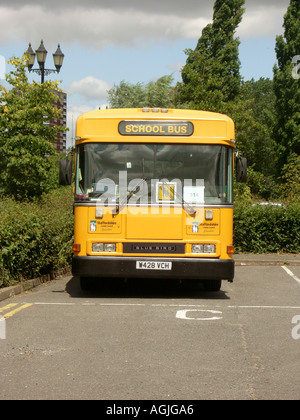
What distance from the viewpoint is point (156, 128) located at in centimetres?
1066

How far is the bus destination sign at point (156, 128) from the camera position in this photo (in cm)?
1063

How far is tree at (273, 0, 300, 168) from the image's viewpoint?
46734mm

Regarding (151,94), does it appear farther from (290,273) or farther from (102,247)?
(102,247)

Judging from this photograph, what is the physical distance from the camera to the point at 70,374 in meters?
5.85

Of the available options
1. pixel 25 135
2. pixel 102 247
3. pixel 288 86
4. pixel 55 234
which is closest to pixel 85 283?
pixel 102 247

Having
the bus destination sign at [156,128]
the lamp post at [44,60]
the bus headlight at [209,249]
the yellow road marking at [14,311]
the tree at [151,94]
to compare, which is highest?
the tree at [151,94]

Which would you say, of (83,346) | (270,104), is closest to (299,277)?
(83,346)

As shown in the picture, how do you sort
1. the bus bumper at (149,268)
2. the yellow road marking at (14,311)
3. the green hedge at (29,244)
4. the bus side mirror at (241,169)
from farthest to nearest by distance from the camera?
the green hedge at (29,244) < the bus side mirror at (241,169) < the bus bumper at (149,268) < the yellow road marking at (14,311)

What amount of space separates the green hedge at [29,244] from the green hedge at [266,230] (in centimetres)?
667

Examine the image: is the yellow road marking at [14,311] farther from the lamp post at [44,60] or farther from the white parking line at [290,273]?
the lamp post at [44,60]

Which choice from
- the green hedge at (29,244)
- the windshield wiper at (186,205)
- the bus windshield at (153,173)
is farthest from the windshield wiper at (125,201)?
the green hedge at (29,244)

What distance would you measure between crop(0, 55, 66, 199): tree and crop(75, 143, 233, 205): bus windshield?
13.3 meters

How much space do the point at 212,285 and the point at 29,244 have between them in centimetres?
338
